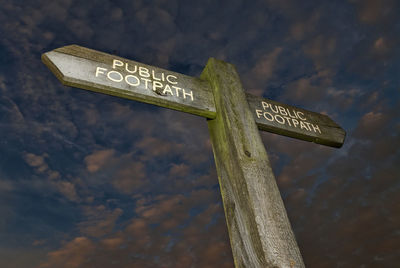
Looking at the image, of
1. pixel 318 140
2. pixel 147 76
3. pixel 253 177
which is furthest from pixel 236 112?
pixel 318 140

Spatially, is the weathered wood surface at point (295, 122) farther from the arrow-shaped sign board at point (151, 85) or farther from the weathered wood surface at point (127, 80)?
the weathered wood surface at point (127, 80)

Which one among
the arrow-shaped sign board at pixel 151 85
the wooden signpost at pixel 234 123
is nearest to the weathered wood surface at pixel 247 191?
the wooden signpost at pixel 234 123

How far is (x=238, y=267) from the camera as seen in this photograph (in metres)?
1.38

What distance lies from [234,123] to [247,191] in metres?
0.52

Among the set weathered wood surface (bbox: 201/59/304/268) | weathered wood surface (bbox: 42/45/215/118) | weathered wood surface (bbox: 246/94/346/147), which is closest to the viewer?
weathered wood surface (bbox: 201/59/304/268)

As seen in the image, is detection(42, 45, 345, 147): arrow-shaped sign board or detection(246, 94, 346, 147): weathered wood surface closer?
detection(42, 45, 345, 147): arrow-shaped sign board

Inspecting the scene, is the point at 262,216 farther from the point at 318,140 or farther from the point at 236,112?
the point at 318,140

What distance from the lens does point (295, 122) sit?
237 cm

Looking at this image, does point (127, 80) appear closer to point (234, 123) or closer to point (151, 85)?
point (151, 85)

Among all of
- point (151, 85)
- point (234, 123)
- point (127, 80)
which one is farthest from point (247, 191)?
point (127, 80)

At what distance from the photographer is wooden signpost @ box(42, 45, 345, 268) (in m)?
1.36

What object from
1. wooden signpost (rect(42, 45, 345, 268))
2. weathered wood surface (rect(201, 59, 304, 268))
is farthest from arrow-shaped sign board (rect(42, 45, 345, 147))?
weathered wood surface (rect(201, 59, 304, 268))

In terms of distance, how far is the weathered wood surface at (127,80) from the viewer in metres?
1.77

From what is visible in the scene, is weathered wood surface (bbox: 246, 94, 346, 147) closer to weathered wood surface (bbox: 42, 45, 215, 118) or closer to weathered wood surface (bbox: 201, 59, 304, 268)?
weathered wood surface (bbox: 201, 59, 304, 268)
